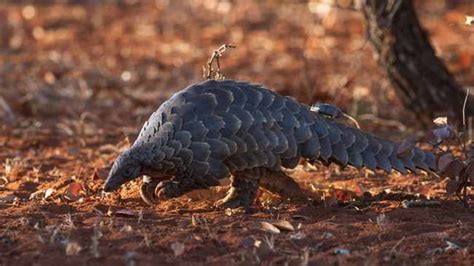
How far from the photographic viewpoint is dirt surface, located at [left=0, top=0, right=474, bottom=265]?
4.59 meters

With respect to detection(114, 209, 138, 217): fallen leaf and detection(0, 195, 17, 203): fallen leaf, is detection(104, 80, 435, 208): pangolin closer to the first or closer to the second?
detection(114, 209, 138, 217): fallen leaf

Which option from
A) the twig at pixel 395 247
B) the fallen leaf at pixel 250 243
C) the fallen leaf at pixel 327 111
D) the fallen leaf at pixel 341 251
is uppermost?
the fallen leaf at pixel 327 111

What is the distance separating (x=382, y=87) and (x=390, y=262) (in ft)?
15.8

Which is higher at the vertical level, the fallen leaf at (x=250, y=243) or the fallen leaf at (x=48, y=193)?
the fallen leaf at (x=250, y=243)

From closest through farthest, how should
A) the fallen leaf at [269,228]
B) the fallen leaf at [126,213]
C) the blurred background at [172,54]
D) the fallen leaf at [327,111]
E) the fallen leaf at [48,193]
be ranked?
the fallen leaf at [269,228]
the fallen leaf at [126,213]
the fallen leaf at [327,111]
the fallen leaf at [48,193]
the blurred background at [172,54]

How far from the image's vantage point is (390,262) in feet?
14.6

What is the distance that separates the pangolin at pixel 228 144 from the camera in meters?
5.15

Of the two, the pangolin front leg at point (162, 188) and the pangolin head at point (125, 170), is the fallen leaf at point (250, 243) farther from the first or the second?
the pangolin head at point (125, 170)

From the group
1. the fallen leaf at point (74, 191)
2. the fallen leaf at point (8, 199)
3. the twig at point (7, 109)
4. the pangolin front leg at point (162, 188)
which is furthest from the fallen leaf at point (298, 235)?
the twig at point (7, 109)

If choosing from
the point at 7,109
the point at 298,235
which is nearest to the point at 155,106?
the point at 7,109

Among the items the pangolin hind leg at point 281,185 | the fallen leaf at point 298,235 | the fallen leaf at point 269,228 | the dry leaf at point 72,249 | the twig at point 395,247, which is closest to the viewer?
the dry leaf at point 72,249

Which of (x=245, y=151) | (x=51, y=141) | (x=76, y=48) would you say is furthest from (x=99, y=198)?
(x=76, y=48)

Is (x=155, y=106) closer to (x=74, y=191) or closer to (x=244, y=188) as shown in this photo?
(x=74, y=191)

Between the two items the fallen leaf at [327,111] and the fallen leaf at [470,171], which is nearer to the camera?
the fallen leaf at [470,171]
